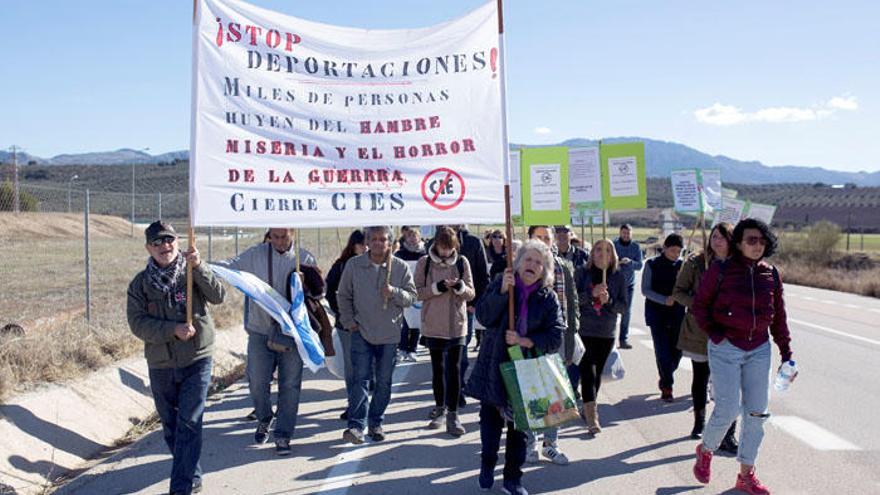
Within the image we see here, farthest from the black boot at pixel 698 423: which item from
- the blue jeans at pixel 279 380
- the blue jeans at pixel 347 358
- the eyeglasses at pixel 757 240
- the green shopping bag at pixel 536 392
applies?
the blue jeans at pixel 279 380

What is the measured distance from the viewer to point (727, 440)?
6473 millimetres

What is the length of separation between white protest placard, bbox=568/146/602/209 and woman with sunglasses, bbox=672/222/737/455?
6.67 feet

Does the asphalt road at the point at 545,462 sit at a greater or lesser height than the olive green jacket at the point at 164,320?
lesser

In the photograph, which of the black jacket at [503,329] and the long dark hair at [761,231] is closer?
the black jacket at [503,329]

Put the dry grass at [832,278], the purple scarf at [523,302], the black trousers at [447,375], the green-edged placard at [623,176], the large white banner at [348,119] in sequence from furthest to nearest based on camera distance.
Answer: the dry grass at [832,278] < the green-edged placard at [623,176] < the black trousers at [447,375] < the large white banner at [348,119] < the purple scarf at [523,302]

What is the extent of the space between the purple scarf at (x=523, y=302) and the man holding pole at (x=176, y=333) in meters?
2.03

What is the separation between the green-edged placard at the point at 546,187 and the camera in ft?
29.1

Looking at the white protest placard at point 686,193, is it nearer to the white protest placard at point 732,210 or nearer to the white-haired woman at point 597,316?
the white protest placard at point 732,210

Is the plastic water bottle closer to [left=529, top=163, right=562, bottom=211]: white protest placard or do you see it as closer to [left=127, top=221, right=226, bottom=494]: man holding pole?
[left=529, top=163, right=562, bottom=211]: white protest placard

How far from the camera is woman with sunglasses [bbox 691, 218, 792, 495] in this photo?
213 inches

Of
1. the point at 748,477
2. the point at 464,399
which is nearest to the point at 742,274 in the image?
the point at 748,477

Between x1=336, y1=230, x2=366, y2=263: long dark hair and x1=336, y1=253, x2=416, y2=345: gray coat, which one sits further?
x1=336, y1=230, x2=366, y2=263: long dark hair

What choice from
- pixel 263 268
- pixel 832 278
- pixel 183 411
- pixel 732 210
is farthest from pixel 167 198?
pixel 183 411

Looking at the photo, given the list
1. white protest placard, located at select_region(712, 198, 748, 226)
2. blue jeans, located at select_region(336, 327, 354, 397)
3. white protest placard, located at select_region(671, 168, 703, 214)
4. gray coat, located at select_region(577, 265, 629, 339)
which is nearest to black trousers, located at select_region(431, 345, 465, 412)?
blue jeans, located at select_region(336, 327, 354, 397)
